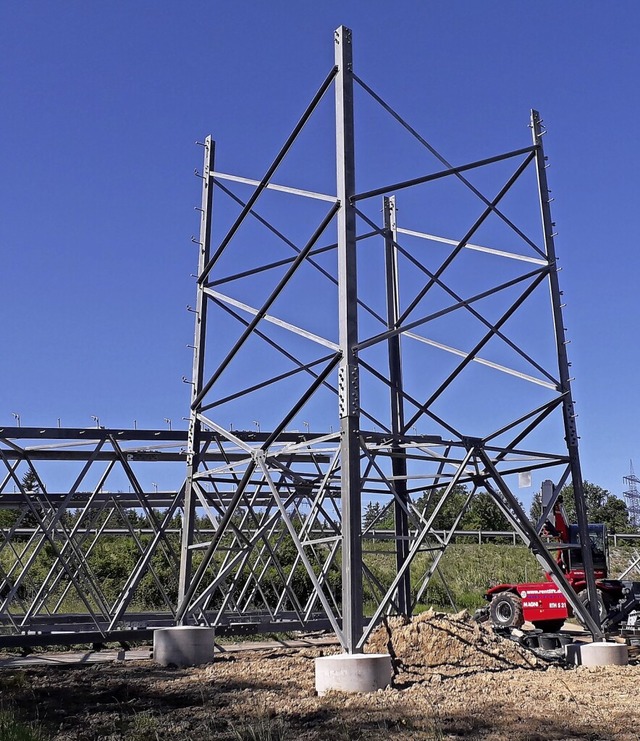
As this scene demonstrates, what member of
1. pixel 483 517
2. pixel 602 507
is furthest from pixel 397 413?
pixel 602 507

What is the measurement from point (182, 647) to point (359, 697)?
5518mm

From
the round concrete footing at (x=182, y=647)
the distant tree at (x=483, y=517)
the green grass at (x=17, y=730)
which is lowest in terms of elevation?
the green grass at (x=17, y=730)

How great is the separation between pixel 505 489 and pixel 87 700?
773 centimetres

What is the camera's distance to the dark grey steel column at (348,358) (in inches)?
530

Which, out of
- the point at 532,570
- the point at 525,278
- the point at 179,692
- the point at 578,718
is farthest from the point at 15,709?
the point at 532,570

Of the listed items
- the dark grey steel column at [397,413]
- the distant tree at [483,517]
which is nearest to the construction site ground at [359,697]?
the dark grey steel column at [397,413]

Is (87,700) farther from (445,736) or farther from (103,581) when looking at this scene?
(103,581)

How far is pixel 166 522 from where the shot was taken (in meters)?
19.0

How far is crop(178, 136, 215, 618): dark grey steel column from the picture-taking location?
723 inches

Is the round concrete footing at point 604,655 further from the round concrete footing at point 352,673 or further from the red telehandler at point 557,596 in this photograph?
the red telehandler at point 557,596

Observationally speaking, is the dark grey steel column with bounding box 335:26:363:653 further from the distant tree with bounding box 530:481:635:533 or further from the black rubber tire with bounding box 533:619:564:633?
the distant tree with bounding box 530:481:635:533

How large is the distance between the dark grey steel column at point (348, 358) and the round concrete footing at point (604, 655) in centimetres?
505

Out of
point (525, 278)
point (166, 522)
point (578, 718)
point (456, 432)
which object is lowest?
point (578, 718)

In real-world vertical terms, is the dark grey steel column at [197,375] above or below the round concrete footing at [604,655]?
above
